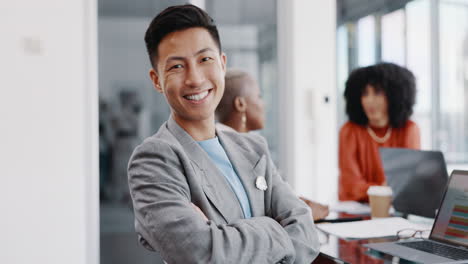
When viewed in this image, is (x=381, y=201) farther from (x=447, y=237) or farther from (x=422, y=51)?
(x=422, y=51)

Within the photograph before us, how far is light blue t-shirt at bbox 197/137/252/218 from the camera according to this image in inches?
51.3

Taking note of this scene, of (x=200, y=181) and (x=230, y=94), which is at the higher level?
(x=230, y=94)

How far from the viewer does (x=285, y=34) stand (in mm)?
4039

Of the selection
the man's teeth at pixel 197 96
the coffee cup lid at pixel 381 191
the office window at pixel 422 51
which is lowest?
the coffee cup lid at pixel 381 191

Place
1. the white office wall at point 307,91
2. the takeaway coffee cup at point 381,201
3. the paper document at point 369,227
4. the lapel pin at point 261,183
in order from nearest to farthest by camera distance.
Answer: the lapel pin at point 261,183, the paper document at point 369,227, the takeaway coffee cup at point 381,201, the white office wall at point 307,91

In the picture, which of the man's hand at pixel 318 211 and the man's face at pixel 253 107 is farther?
the man's face at pixel 253 107

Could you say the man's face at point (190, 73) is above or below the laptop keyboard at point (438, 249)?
above

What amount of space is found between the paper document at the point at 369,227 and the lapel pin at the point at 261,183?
34 centimetres

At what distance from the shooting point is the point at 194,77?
1236mm

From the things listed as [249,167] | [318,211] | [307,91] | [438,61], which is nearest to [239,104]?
[318,211]

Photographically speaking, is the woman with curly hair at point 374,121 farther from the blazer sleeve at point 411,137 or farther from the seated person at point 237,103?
the seated person at point 237,103

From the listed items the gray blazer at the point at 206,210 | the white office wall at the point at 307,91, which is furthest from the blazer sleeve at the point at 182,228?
the white office wall at the point at 307,91
